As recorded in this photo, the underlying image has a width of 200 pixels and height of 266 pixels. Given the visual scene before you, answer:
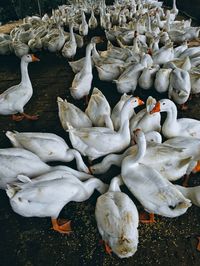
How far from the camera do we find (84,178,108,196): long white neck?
7.86 ft

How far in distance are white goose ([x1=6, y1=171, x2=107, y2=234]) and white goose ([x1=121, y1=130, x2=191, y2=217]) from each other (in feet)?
1.25

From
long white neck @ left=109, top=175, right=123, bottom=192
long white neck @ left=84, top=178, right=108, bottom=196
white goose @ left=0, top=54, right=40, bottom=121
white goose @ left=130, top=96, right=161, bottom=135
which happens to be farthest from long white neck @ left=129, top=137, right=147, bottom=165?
white goose @ left=0, top=54, right=40, bottom=121

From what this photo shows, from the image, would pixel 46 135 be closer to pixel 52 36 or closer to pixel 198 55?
pixel 198 55

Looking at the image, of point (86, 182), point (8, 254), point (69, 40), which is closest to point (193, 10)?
point (69, 40)

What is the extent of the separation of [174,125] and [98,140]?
81 centimetres

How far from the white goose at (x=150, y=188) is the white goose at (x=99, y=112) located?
713 mm

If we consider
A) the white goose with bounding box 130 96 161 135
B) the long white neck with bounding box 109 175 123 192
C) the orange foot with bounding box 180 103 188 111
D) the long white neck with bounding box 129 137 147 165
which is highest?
the long white neck with bounding box 129 137 147 165

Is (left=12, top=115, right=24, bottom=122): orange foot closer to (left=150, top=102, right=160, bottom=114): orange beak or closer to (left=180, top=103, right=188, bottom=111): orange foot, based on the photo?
(left=150, top=102, right=160, bottom=114): orange beak

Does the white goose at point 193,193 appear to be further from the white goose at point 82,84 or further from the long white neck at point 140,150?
the white goose at point 82,84

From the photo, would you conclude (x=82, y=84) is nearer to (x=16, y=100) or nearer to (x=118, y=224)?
(x=16, y=100)

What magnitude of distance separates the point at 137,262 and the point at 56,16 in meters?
6.69

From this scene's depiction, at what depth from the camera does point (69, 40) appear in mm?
5418

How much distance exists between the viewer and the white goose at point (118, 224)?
1902 millimetres

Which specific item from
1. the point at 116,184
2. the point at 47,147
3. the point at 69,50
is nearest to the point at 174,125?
the point at 116,184
